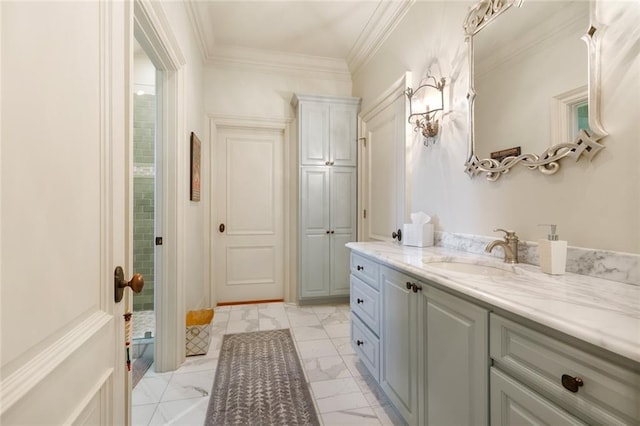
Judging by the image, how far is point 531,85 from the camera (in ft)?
4.35

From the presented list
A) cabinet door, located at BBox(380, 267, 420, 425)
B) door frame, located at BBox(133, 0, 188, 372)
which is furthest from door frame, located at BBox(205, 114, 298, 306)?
cabinet door, located at BBox(380, 267, 420, 425)

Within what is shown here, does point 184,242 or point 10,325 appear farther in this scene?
point 184,242

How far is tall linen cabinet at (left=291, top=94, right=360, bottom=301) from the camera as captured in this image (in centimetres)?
325

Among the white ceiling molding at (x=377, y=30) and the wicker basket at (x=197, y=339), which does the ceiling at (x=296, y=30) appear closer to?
the white ceiling molding at (x=377, y=30)

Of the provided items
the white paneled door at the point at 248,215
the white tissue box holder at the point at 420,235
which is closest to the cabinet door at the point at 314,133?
the white paneled door at the point at 248,215

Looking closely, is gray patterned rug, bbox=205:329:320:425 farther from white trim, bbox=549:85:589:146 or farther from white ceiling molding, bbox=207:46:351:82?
white ceiling molding, bbox=207:46:351:82

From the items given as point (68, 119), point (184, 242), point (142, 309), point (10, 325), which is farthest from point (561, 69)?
point (142, 309)

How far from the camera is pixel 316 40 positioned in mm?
3082

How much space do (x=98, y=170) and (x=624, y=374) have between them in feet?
4.16

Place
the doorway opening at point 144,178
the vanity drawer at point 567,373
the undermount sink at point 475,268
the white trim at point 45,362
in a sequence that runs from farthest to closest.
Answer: the doorway opening at point 144,178 → the undermount sink at point 475,268 → the vanity drawer at point 567,373 → the white trim at point 45,362

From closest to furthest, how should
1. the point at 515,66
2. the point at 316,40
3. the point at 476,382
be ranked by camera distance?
the point at 476,382 < the point at 515,66 < the point at 316,40

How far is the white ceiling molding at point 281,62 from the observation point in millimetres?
3256

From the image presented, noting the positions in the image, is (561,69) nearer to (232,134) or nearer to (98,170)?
(98,170)

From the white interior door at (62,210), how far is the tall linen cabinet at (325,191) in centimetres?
247
